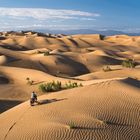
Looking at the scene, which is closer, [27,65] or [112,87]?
[112,87]

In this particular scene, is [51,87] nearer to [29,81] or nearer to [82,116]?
[29,81]

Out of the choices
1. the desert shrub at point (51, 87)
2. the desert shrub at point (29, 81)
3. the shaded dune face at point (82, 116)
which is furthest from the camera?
the desert shrub at point (29, 81)

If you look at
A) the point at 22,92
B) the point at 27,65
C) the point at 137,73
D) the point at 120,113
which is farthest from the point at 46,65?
the point at 120,113

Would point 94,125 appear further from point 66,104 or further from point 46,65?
point 46,65

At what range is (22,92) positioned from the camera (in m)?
22.2

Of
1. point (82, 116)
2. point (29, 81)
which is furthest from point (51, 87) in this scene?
point (82, 116)

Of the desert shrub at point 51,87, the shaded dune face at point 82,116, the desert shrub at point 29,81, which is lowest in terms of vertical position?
the desert shrub at point 29,81

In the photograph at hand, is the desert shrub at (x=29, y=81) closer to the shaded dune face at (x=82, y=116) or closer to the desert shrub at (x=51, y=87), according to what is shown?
the desert shrub at (x=51, y=87)

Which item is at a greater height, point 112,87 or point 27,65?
point 112,87

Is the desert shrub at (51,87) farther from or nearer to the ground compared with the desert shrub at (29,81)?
farther from the ground

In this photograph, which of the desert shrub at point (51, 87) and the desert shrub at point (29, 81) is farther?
the desert shrub at point (29, 81)

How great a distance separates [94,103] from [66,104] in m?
0.98

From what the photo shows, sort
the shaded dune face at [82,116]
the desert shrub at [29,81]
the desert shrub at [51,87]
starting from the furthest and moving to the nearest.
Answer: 1. the desert shrub at [29,81]
2. the desert shrub at [51,87]
3. the shaded dune face at [82,116]

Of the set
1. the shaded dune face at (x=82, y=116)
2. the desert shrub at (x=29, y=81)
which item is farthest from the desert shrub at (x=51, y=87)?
the shaded dune face at (x=82, y=116)
